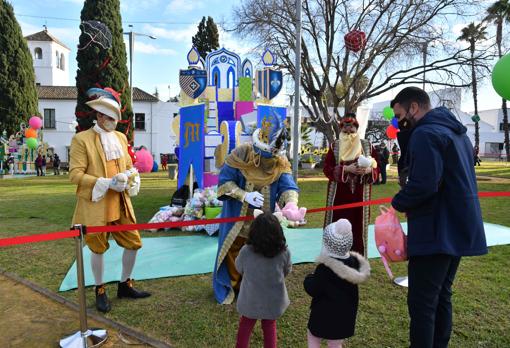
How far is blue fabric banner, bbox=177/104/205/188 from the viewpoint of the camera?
7352 mm

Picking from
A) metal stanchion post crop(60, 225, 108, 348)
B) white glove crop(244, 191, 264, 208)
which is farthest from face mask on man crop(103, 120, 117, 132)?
white glove crop(244, 191, 264, 208)

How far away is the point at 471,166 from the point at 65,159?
38.0m

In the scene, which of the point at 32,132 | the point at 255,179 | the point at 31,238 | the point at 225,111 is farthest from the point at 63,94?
the point at 31,238

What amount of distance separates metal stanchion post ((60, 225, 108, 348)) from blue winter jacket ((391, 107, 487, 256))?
7.09ft

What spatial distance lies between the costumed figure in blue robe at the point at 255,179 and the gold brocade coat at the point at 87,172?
3.39 ft

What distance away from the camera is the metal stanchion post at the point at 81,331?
281 centimetres

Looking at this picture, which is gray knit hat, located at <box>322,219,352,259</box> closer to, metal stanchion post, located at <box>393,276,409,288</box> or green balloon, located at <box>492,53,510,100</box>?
metal stanchion post, located at <box>393,276,409,288</box>

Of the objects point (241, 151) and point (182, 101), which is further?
point (182, 101)

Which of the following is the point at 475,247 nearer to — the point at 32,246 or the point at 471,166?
the point at 471,166

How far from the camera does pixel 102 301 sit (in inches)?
140

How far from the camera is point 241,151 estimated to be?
139 inches

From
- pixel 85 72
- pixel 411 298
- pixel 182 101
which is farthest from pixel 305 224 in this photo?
pixel 85 72

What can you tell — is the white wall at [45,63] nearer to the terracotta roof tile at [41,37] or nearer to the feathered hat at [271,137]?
the terracotta roof tile at [41,37]

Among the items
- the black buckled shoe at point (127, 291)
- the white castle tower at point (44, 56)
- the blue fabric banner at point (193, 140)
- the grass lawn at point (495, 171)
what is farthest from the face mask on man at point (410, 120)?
the white castle tower at point (44, 56)
